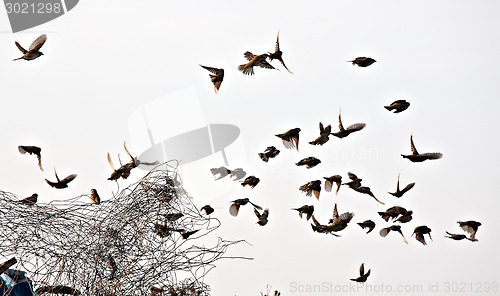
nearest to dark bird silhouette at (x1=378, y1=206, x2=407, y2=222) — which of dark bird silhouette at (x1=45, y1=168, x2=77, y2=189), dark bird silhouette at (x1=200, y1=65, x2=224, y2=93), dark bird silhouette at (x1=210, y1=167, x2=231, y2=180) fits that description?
dark bird silhouette at (x1=210, y1=167, x2=231, y2=180)

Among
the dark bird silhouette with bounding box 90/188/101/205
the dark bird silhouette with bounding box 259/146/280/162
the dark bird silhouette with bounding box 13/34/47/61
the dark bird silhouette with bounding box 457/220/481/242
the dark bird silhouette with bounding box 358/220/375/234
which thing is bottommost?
the dark bird silhouette with bounding box 457/220/481/242

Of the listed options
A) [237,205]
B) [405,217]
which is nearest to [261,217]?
[237,205]

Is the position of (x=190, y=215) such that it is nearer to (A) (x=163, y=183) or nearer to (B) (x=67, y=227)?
(A) (x=163, y=183)

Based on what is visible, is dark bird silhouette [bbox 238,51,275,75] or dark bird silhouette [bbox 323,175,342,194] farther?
dark bird silhouette [bbox 323,175,342,194]

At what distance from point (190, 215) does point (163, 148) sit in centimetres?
155

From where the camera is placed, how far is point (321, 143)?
441cm

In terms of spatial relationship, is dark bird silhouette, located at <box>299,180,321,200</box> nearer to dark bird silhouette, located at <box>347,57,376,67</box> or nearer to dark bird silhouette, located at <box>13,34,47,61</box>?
dark bird silhouette, located at <box>347,57,376,67</box>

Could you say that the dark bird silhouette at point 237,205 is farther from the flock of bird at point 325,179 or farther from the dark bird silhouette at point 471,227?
the dark bird silhouette at point 471,227

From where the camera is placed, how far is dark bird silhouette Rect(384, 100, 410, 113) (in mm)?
4453

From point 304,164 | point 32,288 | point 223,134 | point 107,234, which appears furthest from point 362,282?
point 32,288

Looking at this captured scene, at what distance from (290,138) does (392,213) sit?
0.90 m

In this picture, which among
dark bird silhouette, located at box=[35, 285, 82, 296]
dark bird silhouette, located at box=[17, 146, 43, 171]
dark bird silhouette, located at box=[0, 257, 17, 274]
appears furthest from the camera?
dark bird silhouette, located at box=[17, 146, 43, 171]

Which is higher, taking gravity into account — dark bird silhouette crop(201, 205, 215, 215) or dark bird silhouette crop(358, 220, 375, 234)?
dark bird silhouette crop(201, 205, 215, 215)

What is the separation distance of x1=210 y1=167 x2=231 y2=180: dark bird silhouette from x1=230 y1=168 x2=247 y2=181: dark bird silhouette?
0.04 metres
